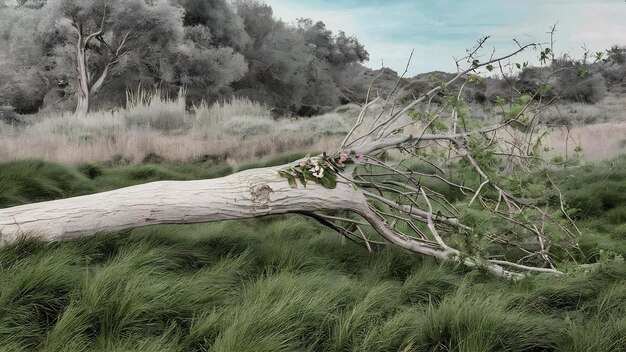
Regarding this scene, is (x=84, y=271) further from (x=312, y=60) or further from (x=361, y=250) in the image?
(x=312, y=60)

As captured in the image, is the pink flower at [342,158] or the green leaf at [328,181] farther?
the pink flower at [342,158]

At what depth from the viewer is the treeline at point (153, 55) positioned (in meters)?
9.81

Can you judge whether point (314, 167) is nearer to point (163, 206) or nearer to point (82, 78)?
point (163, 206)

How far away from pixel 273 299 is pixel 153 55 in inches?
376

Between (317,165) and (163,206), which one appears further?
(317,165)

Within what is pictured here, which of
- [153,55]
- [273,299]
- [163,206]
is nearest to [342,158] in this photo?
[163,206]

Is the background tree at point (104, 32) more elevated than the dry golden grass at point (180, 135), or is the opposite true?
the background tree at point (104, 32)

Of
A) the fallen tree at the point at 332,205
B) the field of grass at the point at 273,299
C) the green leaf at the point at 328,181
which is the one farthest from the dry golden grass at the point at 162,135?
the green leaf at the point at 328,181

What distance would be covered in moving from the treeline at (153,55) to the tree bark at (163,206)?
15.9ft

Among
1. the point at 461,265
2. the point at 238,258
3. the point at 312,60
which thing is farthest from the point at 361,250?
the point at 312,60

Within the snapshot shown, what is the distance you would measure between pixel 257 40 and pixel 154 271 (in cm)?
1286

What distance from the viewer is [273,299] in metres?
2.72

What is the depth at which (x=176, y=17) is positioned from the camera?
36.1 feet

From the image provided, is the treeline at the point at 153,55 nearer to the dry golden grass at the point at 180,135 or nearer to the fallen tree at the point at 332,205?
the dry golden grass at the point at 180,135
